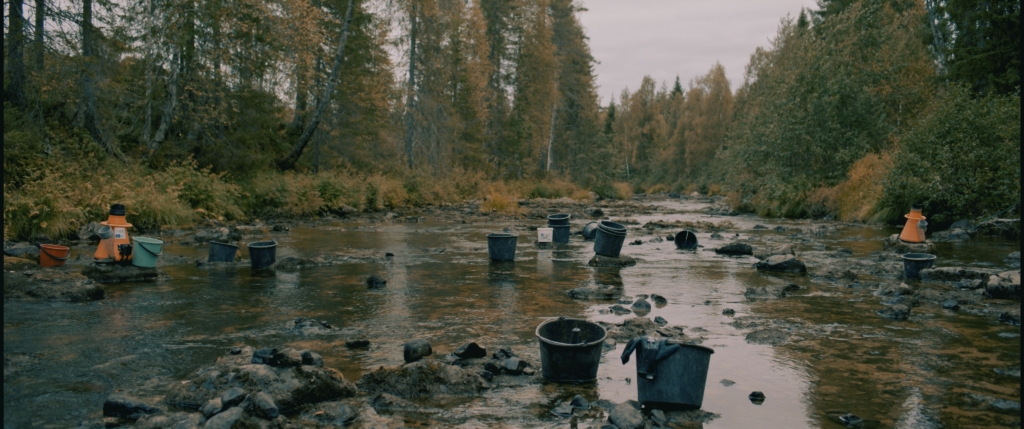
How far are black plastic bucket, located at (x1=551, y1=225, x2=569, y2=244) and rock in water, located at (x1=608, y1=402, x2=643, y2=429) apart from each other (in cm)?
1151

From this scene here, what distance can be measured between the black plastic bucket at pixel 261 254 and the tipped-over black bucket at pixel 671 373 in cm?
818

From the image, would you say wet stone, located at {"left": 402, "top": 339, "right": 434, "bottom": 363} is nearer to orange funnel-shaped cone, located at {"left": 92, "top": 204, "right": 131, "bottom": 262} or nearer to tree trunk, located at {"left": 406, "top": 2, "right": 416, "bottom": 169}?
orange funnel-shaped cone, located at {"left": 92, "top": 204, "right": 131, "bottom": 262}

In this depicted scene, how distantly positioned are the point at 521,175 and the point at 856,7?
2220 cm

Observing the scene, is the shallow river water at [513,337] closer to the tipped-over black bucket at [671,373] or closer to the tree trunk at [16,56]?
the tipped-over black bucket at [671,373]

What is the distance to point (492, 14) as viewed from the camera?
143ft

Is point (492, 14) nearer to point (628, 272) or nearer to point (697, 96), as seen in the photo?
point (628, 272)

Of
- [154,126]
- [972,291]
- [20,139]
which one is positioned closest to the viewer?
[972,291]

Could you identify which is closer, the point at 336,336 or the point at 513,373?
the point at 513,373

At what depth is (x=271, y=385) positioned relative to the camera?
484 cm

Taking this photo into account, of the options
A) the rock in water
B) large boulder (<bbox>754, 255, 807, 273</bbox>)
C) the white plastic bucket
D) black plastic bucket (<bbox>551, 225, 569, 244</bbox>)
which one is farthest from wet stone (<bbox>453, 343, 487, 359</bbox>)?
black plastic bucket (<bbox>551, 225, 569, 244</bbox>)

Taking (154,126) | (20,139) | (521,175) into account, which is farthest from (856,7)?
(20,139)

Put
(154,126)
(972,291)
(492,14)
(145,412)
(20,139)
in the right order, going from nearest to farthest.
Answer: (145,412), (972,291), (20,139), (154,126), (492,14)

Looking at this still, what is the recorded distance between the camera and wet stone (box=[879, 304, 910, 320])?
7.63 m

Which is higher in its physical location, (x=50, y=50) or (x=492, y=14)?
(x=492, y=14)
